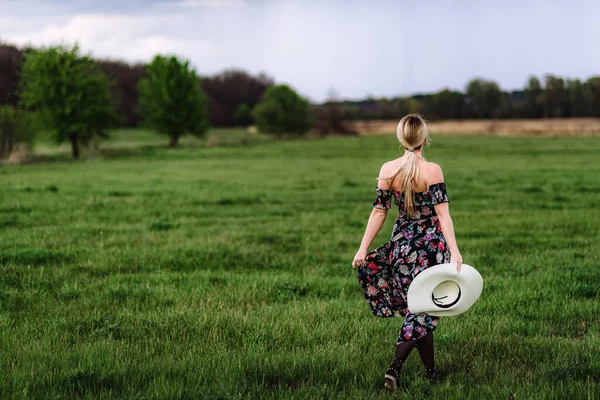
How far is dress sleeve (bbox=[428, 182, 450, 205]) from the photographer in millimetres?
4848

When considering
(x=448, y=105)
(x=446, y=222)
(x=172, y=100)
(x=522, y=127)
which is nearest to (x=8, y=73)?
(x=172, y=100)

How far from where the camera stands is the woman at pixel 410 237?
4.84 m

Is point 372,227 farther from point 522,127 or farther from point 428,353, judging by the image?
point 522,127

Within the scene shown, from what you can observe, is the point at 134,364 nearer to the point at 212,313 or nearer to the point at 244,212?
the point at 212,313

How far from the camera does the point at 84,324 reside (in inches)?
259

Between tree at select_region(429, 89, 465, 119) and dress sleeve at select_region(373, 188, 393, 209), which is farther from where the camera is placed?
tree at select_region(429, 89, 465, 119)

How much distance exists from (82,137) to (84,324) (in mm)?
48342

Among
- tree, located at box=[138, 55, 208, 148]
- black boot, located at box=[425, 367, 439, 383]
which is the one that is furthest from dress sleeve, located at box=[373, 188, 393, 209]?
tree, located at box=[138, 55, 208, 148]

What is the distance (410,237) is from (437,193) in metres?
0.45

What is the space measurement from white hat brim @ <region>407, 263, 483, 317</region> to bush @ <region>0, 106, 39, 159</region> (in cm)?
4135

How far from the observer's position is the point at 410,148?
491cm

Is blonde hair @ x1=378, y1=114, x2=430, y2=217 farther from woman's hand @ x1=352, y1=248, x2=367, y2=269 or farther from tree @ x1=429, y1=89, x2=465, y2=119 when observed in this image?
tree @ x1=429, y1=89, x2=465, y2=119

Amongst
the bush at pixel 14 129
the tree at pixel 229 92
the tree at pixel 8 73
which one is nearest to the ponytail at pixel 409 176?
the bush at pixel 14 129

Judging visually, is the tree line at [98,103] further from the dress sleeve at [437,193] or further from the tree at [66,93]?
the dress sleeve at [437,193]
